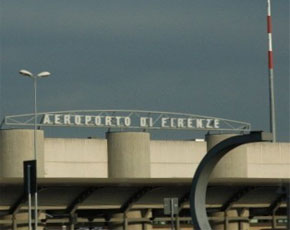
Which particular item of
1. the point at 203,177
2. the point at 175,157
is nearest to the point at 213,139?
the point at 175,157

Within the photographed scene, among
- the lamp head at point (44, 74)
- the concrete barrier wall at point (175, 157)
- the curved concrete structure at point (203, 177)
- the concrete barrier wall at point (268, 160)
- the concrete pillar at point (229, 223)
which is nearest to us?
the curved concrete structure at point (203, 177)

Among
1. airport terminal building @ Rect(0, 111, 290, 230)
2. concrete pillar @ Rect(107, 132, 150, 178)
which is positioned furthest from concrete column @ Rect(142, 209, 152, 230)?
concrete pillar @ Rect(107, 132, 150, 178)

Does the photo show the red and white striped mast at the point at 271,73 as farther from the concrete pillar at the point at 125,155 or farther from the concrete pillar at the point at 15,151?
the concrete pillar at the point at 15,151

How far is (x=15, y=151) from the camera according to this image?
301ft

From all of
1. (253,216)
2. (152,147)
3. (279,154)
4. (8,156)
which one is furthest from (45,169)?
(279,154)

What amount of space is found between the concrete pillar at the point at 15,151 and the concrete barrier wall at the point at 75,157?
394 cm

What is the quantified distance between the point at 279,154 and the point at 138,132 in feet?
66.7

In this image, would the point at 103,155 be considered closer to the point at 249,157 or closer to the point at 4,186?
the point at 249,157

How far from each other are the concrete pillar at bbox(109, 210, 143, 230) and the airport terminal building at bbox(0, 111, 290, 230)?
0.27 feet

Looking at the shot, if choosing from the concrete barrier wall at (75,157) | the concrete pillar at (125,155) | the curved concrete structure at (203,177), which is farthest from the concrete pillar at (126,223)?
the curved concrete structure at (203,177)

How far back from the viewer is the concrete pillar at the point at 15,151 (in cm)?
9150

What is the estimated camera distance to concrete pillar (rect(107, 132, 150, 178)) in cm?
9925

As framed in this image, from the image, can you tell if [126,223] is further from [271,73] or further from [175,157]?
[271,73]

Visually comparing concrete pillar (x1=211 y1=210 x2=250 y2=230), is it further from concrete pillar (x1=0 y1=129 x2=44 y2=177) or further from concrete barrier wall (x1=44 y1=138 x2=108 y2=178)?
concrete pillar (x1=0 y1=129 x2=44 y2=177)
